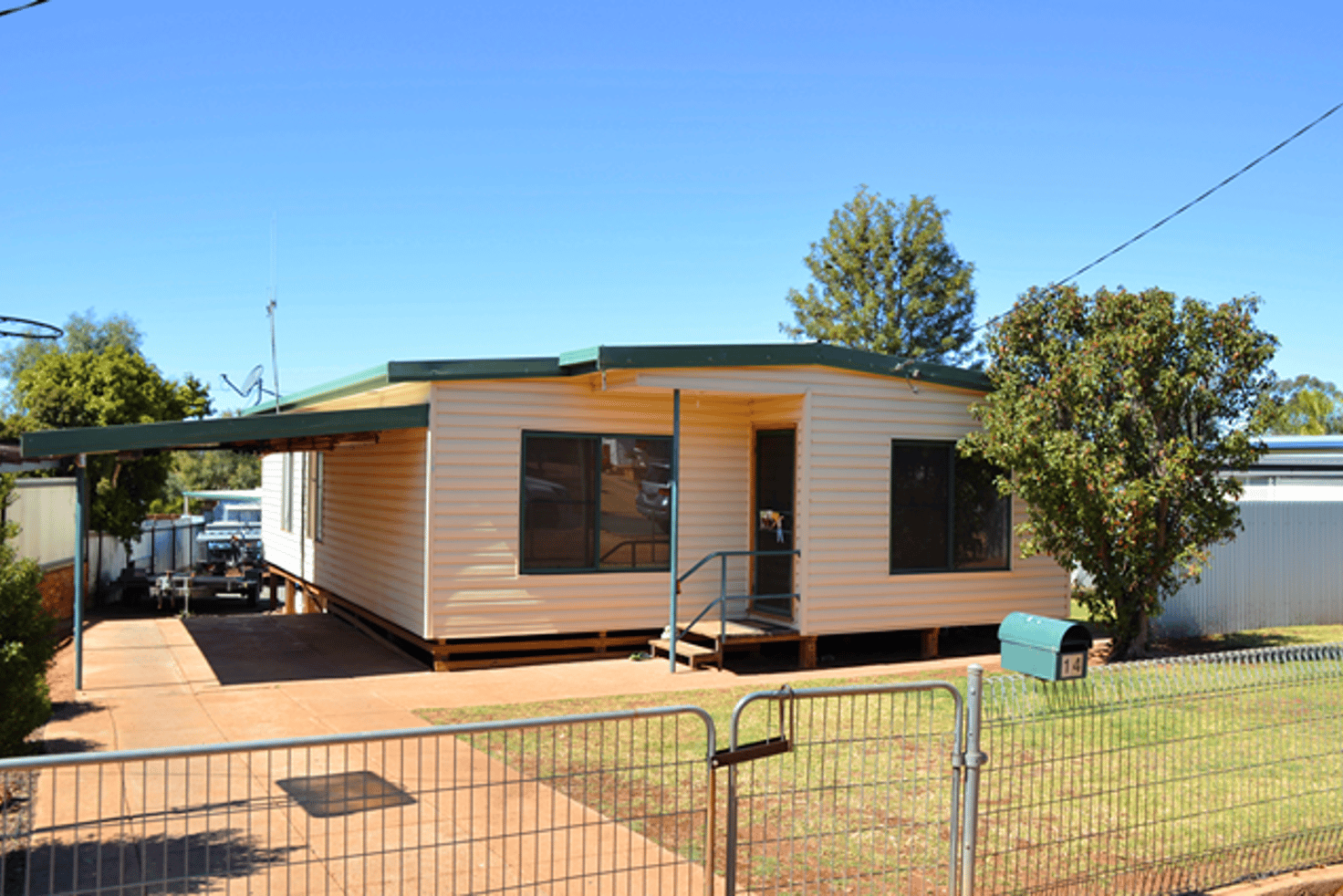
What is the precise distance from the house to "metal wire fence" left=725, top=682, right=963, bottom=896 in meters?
3.97

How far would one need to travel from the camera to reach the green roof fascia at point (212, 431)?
9562mm

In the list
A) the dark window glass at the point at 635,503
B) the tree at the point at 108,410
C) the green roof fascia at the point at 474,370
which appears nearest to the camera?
the green roof fascia at the point at 474,370

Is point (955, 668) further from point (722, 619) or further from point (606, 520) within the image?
point (606, 520)

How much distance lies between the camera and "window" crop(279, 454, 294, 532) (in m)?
19.5

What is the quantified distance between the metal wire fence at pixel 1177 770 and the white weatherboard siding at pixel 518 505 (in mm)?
6351

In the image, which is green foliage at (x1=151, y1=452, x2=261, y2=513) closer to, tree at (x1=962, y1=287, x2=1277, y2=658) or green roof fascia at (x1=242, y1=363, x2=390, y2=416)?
green roof fascia at (x1=242, y1=363, x2=390, y2=416)

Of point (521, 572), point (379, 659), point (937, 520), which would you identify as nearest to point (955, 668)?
point (937, 520)

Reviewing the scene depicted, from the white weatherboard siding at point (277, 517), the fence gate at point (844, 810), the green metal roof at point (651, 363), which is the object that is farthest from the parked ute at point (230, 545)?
the fence gate at point (844, 810)

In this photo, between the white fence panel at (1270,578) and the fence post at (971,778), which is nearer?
the fence post at (971,778)

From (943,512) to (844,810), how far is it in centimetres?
711

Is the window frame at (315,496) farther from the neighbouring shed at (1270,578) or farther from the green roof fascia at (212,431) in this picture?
the neighbouring shed at (1270,578)

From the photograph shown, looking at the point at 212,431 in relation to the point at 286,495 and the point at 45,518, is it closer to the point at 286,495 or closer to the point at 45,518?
the point at 45,518

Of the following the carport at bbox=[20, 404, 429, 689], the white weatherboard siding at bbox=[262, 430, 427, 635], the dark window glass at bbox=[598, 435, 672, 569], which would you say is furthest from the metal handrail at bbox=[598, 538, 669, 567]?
the carport at bbox=[20, 404, 429, 689]

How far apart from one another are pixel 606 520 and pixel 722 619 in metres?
1.77
